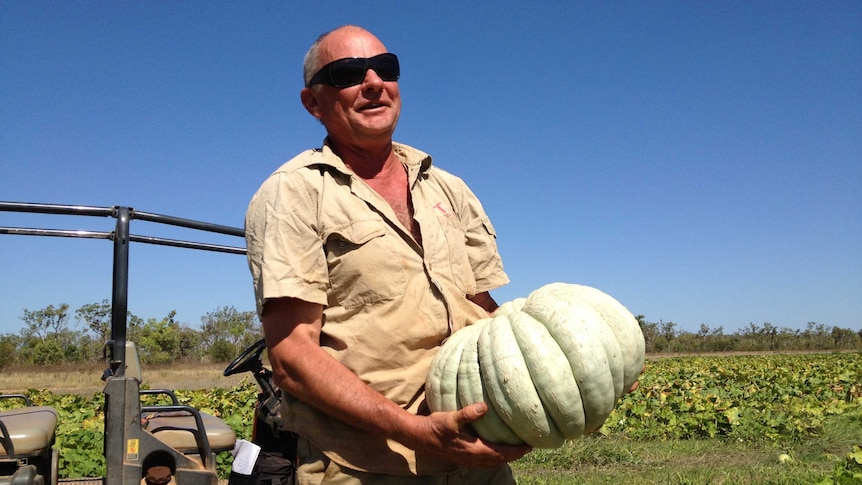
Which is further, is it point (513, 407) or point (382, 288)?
point (382, 288)

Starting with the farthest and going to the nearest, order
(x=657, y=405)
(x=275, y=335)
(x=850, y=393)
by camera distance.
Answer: (x=850, y=393) < (x=657, y=405) < (x=275, y=335)

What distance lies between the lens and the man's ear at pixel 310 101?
2.70 meters

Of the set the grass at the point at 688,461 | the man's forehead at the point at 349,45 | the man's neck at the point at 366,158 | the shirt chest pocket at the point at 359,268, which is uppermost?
the man's forehead at the point at 349,45

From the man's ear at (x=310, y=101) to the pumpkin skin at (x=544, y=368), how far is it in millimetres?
1060

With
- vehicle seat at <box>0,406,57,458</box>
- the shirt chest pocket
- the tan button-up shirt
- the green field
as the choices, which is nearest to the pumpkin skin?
the tan button-up shirt

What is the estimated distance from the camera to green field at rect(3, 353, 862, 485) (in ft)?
21.9

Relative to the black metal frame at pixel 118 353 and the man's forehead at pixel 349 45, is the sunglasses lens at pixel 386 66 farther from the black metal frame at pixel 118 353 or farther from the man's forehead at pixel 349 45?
the black metal frame at pixel 118 353

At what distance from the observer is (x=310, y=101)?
8.97 feet

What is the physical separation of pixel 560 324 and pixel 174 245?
2.10 meters

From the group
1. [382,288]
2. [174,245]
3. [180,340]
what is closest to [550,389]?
[382,288]

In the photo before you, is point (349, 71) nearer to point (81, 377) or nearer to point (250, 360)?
point (250, 360)

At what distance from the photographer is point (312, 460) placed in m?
2.33

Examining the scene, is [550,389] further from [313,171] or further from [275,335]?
[313,171]

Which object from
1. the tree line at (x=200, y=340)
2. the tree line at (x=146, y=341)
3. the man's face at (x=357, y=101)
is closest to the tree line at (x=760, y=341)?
the tree line at (x=200, y=340)
